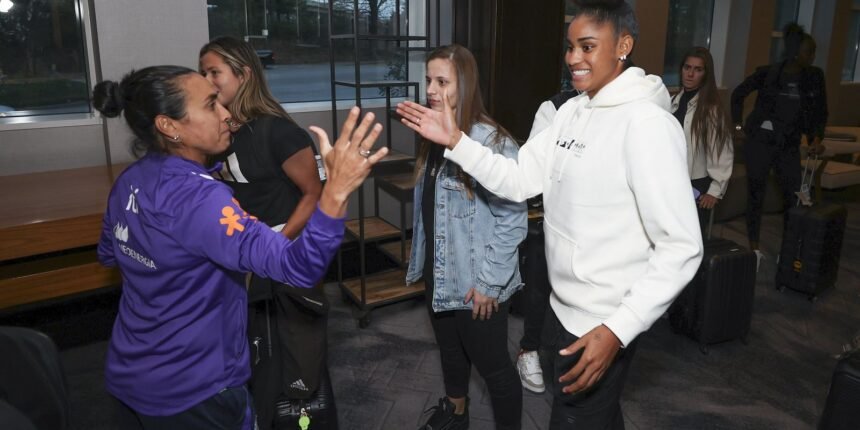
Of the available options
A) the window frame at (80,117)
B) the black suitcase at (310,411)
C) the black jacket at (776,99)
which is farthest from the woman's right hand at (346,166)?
the black jacket at (776,99)

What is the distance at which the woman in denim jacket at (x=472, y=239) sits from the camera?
6.31 ft

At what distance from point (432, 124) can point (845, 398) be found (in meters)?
1.59

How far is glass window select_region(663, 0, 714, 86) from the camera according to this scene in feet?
20.9

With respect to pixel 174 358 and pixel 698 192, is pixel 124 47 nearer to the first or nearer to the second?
pixel 174 358

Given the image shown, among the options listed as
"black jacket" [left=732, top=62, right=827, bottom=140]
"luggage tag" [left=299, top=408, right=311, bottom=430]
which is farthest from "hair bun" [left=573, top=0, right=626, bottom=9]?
"black jacket" [left=732, top=62, right=827, bottom=140]

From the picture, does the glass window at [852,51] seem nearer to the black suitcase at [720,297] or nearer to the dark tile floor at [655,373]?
the dark tile floor at [655,373]

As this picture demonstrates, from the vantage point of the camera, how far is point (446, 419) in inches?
91.0

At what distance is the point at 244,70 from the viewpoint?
2.06 meters

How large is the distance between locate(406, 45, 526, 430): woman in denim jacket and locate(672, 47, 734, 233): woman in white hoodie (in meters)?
1.99

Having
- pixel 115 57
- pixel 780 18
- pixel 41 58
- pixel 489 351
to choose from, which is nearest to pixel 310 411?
pixel 489 351

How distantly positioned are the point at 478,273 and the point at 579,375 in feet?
2.16

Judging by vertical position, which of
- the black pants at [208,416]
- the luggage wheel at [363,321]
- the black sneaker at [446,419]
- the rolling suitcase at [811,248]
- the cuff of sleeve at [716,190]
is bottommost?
the luggage wheel at [363,321]

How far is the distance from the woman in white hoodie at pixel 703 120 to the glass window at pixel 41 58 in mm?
3465

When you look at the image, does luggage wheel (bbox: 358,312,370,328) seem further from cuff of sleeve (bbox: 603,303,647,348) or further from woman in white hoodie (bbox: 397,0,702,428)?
cuff of sleeve (bbox: 603,303,647,348)
